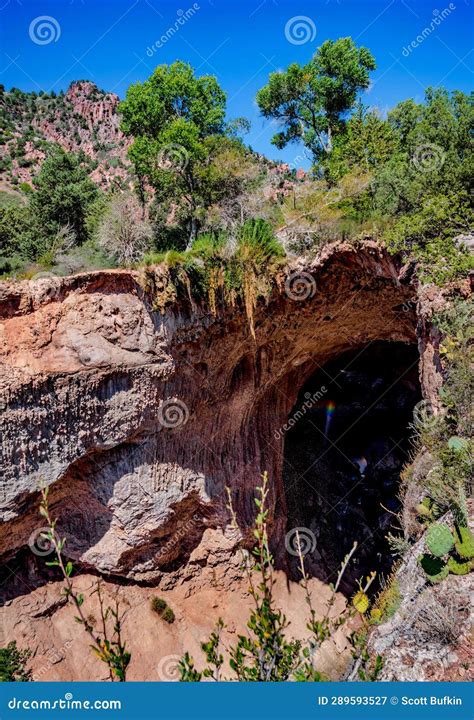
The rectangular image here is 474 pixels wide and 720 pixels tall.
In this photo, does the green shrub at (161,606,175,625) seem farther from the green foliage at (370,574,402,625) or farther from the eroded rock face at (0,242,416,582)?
the green foliage at (370,574,402,625)

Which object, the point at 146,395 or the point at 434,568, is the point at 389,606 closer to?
the point at 434,568

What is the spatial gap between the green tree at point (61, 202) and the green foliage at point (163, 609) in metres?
13.1

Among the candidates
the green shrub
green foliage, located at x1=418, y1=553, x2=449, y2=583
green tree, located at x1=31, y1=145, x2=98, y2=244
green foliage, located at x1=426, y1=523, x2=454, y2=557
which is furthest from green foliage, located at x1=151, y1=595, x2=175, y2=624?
green tree, located at x1=31, y1=145, x2=98, y2=244

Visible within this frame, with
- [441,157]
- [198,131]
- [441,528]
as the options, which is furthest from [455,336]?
[198,131]

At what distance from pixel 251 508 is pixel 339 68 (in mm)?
17324

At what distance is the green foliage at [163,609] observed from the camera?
1227 centimetres

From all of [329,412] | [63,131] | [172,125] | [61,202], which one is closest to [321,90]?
[172,125]

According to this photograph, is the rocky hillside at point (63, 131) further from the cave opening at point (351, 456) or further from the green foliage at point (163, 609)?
the green foliage at point (163, 609)

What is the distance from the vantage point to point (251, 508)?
13992mm

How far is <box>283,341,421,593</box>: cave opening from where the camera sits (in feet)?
54.5

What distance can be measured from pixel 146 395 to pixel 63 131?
4696cm

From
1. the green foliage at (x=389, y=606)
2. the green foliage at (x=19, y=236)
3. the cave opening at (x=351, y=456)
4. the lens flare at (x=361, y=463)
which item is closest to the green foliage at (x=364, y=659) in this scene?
the green foliage at (x=389, y=606)

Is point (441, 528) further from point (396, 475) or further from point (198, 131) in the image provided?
point (396, 475)

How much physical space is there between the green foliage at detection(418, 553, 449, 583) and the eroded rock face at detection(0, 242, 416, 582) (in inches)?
251
